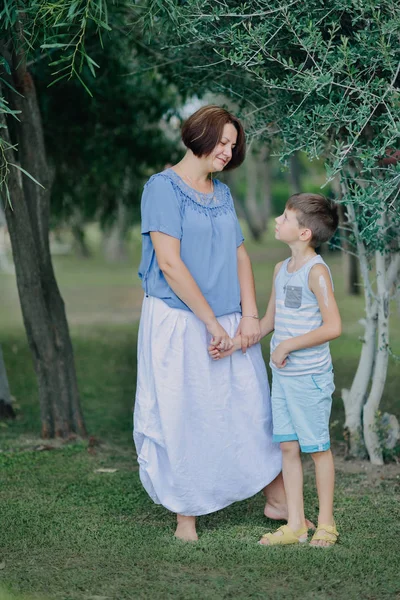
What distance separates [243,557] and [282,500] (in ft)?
1.87

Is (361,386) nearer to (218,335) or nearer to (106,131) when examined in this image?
(218,335)

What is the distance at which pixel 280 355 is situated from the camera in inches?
169

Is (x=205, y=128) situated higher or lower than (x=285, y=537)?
higher

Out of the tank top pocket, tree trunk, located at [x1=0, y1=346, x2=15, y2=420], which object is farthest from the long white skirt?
tree trunk, located at [x1=0, y1=346, x2=15, y2=420]

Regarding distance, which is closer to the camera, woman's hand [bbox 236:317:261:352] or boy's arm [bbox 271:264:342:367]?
boy's arm [bbox 271:264:342:367]

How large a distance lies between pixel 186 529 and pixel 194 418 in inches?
22.2

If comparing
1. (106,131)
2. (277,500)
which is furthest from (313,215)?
(106,131)

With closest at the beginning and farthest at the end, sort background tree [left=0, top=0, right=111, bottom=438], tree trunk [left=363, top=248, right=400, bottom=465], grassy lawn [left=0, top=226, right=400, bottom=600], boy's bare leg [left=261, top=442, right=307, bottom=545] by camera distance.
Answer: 1. grassy lawn [left=0, top=226, right=400, bottom=600]
2. boy's bare leg [left=261, top=442, right=307, bottom=545]
3. tree trunk [left=363, top=248, right=400, bottom=465]
4. background tree [left=0, top=0, right=111, bottom=438]

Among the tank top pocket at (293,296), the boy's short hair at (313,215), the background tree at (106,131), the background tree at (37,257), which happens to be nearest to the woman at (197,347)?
the tank top pocket at (293,296)

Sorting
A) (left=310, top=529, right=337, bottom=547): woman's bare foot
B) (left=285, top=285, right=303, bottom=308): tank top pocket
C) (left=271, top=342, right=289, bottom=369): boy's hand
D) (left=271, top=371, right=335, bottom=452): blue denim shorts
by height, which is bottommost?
(left=310, top=529, right=337, bottom=547): woman's bare foot

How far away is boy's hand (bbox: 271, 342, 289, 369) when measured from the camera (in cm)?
430

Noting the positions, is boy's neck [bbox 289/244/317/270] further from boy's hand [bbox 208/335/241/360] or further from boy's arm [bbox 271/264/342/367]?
boy's hand [bbox 208/335/241/360]

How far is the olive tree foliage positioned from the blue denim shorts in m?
1.00

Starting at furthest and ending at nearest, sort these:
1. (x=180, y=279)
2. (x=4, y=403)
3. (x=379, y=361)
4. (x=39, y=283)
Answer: (x=4, y=403), (x=39, y=283), (x=379, y=361), (x=180, y=279)
